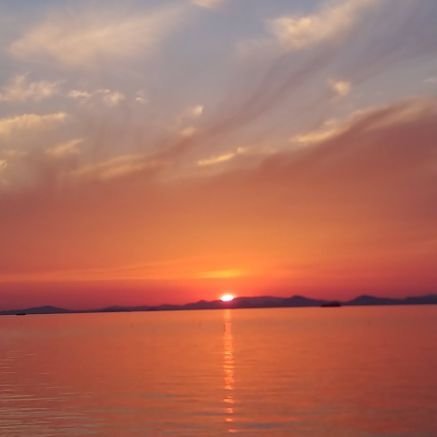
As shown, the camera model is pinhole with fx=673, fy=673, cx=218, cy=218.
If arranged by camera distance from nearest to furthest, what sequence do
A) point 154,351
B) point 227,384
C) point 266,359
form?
point 227,384
point 266,359
point 154,351

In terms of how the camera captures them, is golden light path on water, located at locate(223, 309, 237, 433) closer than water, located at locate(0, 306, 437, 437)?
No

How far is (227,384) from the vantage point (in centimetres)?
6362

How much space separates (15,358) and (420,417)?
71.7 m

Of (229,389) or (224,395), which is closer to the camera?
(224,395)

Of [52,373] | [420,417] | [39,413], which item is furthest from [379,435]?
[52,373]

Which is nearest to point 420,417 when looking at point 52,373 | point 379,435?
point 379,435

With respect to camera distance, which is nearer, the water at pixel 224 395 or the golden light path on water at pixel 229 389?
the water at pixel 224 395

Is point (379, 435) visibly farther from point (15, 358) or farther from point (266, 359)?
point (15, 358)

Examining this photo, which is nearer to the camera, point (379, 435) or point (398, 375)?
point (379, 435)

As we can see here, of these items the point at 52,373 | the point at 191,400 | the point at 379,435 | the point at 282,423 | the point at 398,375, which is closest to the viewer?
the point at 379,435

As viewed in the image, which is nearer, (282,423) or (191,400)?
(282,423)

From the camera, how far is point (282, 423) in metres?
43.4

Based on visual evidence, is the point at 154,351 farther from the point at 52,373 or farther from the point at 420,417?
the point at 420,417

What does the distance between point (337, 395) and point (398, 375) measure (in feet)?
53.3
